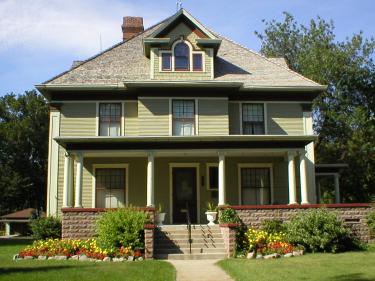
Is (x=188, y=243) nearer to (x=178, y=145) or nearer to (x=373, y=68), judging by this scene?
(x=178, y=145)

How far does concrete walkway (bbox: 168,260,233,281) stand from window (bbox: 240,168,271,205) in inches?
276

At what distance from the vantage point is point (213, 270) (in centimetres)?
1286

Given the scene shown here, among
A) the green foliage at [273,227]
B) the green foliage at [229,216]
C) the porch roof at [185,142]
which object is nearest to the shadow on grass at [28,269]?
the green foliage at [229,216]

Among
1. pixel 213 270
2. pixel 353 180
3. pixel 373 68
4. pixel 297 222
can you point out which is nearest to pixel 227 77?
pixel 297 222

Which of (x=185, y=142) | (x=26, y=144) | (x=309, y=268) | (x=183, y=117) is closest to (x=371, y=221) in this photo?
(x=309, y=268)

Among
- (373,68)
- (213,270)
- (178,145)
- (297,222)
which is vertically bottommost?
(213,270)

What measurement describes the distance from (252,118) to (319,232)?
7.63 metres

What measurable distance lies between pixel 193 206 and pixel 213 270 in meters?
8.57

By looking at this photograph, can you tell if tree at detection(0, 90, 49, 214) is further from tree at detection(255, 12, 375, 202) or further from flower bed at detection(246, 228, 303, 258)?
flower bed at detection(246, 228, 303, 258)

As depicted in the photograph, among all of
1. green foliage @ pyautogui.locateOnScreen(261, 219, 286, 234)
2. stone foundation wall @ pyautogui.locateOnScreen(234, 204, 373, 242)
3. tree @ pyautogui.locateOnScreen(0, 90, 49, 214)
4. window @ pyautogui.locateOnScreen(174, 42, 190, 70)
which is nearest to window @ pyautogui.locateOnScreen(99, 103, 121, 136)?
window @ pyautogui.locateOnScreen(174, 42, 190, 70)

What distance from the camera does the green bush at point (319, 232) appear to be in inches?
636

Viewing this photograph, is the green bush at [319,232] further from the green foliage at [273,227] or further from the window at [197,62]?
the window at [197,62]

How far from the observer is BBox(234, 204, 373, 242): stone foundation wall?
17.9 meters

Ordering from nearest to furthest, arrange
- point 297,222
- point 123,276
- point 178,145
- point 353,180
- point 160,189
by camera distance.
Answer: point 123,276
point 297,222
point 178,145
point 160,189
point 353,180
